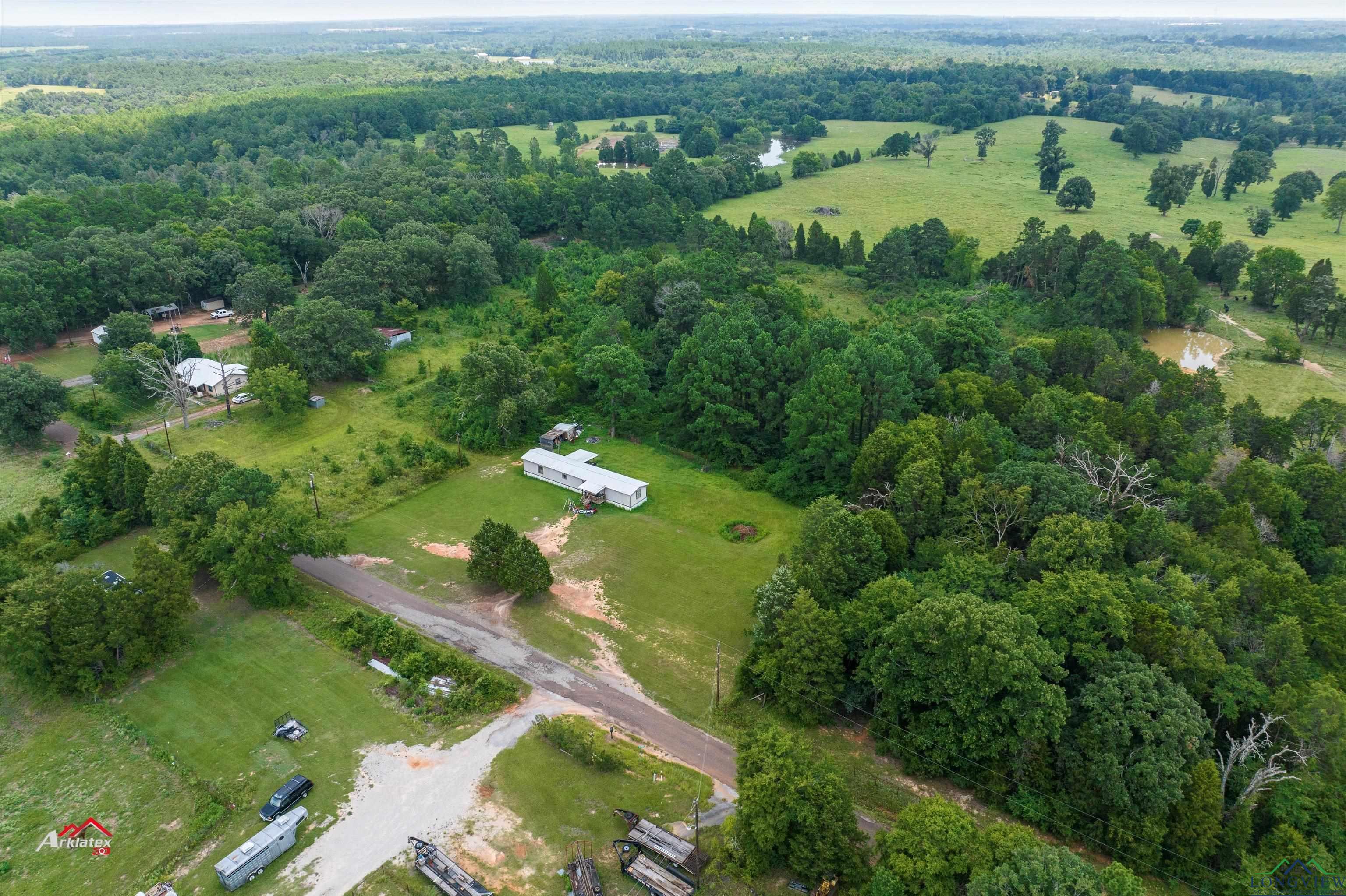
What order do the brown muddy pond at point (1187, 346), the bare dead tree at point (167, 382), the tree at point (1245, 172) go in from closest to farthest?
the bare dead tree at point (167, 382) → the brown muddy pond at point (1187, 346) → the tree at point (1245, 172)

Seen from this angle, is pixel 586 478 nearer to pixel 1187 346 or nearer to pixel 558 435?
pixel 558 435

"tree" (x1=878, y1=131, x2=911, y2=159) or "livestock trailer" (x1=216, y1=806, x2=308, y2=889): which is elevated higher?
"tree" (x1=878, y1=131, x2=911, y2=159)

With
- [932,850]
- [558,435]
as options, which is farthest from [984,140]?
[932,850]

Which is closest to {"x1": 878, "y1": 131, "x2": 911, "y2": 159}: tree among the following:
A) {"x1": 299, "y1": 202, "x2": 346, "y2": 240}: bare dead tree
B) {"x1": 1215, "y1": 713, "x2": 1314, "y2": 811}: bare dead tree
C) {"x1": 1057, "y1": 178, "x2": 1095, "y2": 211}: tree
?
{"x1": 1057, "y1": 178, "x2": 1095, "y2": 211}: tree

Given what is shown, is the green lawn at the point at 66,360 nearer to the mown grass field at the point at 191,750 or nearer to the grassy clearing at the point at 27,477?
the grassy clearing at the point at 27,477

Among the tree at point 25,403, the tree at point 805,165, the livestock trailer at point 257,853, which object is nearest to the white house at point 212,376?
the tree at point 25,403

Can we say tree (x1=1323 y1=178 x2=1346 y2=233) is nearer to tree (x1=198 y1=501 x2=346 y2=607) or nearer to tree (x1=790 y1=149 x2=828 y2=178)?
tree (x1=790 y1=149 x2=828 y2=178)
